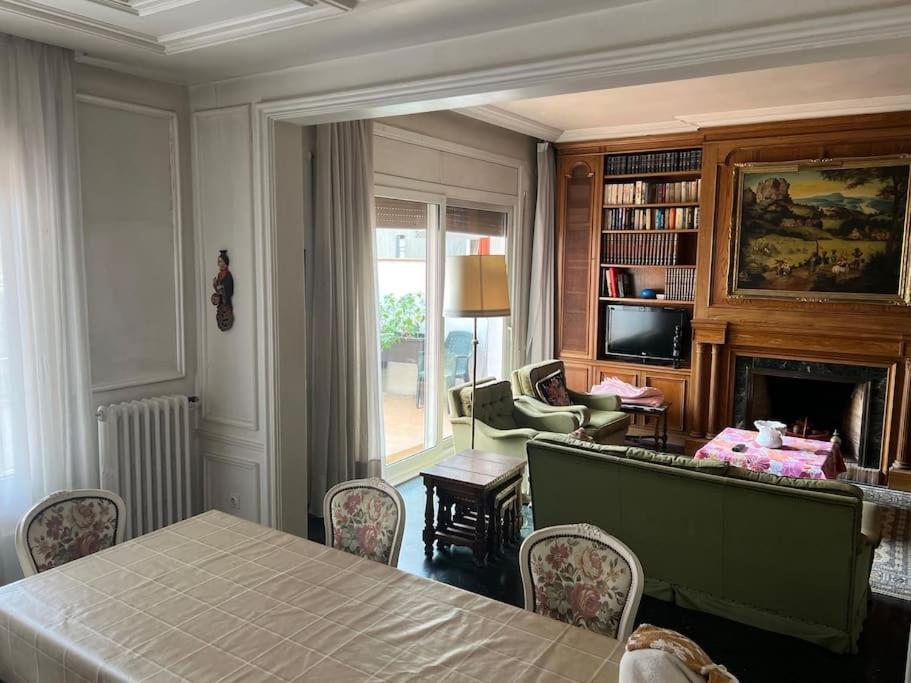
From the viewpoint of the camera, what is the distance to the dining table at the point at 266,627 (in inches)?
70.3

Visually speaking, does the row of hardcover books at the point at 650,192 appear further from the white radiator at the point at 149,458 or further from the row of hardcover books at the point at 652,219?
the white radiator at the point at 149,458

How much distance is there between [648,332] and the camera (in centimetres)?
672

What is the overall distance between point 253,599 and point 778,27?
2470mm

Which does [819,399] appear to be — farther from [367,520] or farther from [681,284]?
[367,520]

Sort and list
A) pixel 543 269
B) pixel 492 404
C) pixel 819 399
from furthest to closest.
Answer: pixel 543 269
pixel 819 399
pixel 492 404

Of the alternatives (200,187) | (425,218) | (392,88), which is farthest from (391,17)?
(425,218)

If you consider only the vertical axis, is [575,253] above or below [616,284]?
above

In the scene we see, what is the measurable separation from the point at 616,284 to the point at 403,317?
248 cm

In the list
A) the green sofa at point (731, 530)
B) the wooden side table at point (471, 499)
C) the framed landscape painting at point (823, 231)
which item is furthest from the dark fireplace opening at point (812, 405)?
the wooden side table at point (471, 499)

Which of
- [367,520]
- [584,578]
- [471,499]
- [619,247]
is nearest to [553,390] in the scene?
[619,247]

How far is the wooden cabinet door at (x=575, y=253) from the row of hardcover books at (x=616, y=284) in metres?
0.17

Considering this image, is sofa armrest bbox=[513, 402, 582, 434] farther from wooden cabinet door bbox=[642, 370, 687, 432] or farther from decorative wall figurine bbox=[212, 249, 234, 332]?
decorative wall figurine bbox=[212, 249, 234, 332]

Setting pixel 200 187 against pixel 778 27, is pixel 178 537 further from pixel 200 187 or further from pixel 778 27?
pixel 778 27

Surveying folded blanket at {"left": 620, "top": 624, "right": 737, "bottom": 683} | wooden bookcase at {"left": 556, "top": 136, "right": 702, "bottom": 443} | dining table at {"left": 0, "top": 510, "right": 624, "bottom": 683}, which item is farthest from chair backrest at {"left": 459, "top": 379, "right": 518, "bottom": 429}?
folded blanket at {"left": 620, "top": 624, "right": 737, "bottom": 683}
